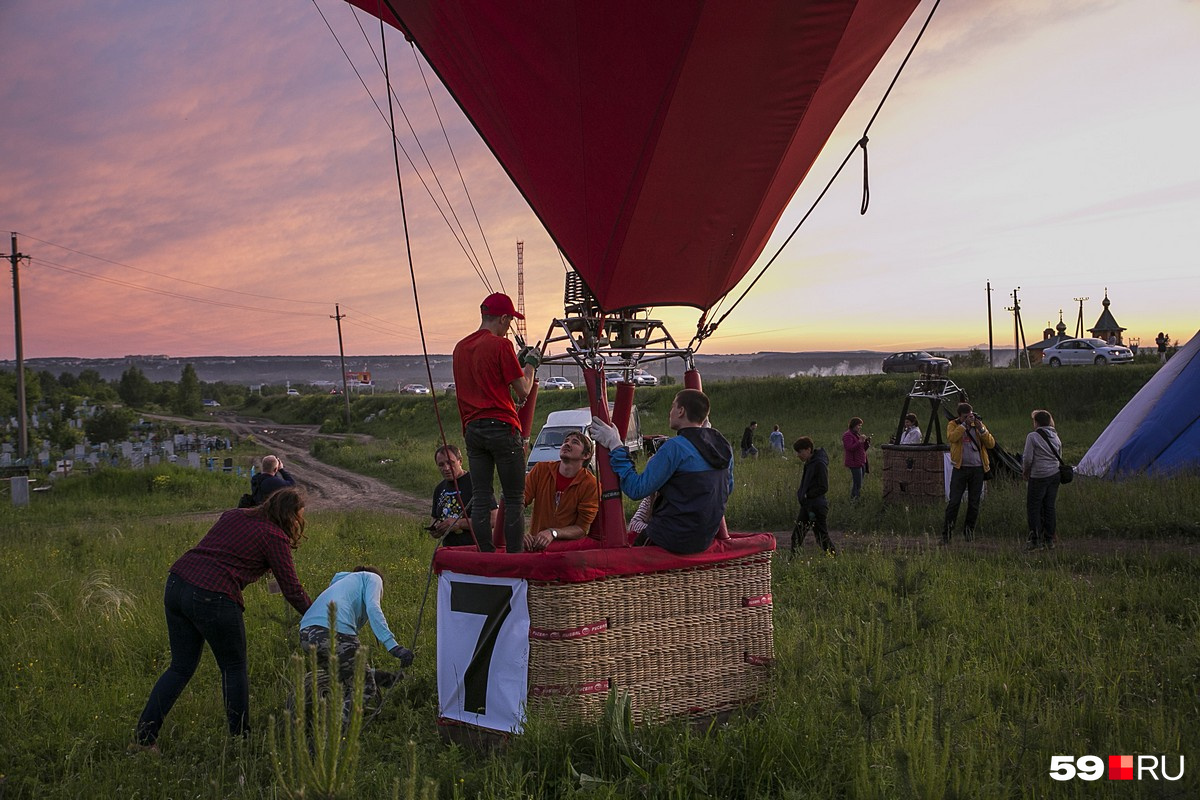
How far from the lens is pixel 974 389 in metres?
35.4

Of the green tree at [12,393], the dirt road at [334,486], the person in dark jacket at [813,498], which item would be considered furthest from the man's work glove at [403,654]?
the green tree at [12,393]

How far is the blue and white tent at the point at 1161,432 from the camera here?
14.9 m

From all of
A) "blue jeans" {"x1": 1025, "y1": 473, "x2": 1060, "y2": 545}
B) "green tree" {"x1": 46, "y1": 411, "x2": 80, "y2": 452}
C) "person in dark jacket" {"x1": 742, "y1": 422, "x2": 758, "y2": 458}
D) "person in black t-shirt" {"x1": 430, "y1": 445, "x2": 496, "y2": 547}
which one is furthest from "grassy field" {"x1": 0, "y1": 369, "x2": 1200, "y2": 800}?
"green tree" {"x1": 46, "y1": 411, "x2": 80, "y2": 452}

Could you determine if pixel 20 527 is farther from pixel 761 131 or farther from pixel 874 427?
pixel 874 427

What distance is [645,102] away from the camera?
492cm

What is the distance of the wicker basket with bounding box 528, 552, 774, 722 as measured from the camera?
429cm

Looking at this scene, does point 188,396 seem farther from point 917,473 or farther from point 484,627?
point 484,627

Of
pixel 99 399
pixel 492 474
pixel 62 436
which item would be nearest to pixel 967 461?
pixel 492 474

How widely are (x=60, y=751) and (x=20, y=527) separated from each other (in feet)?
47.8

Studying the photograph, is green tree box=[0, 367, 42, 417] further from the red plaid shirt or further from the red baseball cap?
the red baseball cap

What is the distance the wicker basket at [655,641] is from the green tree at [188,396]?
85289 millimetres

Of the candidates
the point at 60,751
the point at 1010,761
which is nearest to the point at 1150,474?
the point at 1010,761

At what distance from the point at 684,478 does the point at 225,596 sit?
265 cm

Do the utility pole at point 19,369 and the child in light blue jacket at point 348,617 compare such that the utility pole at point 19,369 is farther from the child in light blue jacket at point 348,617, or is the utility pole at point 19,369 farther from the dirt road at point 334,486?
the child in light blue jacket at point 348,617
